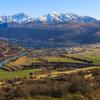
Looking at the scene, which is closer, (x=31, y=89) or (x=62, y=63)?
(x=31, y=89)

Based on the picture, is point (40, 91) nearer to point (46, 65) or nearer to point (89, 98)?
point (89, 98)

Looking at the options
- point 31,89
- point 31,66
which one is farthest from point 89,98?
point 31,66

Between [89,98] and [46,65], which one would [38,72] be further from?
[89,98]

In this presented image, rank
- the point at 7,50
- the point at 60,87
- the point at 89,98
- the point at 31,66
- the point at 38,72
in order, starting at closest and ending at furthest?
the point at 89,98 < the point at 60,87 < the point at 38,72 < the point at 31,66 < the point at 7,50

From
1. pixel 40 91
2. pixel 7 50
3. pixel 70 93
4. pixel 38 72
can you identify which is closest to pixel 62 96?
pixel 70 93

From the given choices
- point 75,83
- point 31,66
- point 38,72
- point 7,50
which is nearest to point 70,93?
point 75,83

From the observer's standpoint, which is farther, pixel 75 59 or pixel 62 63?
pixel 75 59

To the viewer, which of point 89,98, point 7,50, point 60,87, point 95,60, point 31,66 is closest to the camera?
point 89,98

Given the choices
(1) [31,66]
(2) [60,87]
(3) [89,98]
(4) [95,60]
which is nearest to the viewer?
(3) [89,98]

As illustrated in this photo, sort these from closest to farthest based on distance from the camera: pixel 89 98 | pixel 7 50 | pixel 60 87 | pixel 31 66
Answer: pixel 89 98 < pixel 60 87 < pixel 31 66 < pixel 7 50
